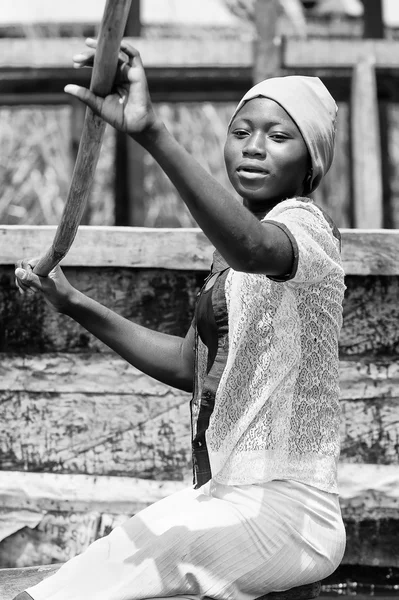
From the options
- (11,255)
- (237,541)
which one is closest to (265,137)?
(237,541)

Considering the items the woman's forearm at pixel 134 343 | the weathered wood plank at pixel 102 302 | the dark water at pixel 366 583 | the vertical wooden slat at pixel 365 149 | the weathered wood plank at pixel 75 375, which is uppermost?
the vertical wooden slat at pixel 365 149

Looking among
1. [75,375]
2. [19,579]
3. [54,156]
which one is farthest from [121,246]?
[54,156]

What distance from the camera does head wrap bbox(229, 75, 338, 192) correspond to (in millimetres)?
1729

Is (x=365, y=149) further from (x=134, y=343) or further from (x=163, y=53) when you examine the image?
(x=134, y=343)

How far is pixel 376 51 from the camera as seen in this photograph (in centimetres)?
432

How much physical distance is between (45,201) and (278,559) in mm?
4421

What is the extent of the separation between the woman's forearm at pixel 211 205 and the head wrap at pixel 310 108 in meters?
0.33

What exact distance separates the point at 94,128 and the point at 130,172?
3.21 m

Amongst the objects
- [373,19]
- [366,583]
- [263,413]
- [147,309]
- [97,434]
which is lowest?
[366,583]

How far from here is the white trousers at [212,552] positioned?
1.62m

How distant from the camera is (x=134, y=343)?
6.70 ft

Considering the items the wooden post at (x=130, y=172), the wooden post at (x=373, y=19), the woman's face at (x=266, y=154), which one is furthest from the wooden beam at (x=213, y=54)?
the woman's face at (x=266, y=154)

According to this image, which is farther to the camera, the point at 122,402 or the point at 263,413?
the point at 122,402

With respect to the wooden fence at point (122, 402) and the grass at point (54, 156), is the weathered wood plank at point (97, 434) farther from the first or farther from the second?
the grass at point (54, 156)
